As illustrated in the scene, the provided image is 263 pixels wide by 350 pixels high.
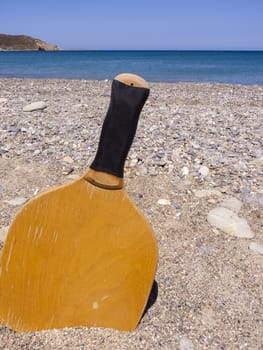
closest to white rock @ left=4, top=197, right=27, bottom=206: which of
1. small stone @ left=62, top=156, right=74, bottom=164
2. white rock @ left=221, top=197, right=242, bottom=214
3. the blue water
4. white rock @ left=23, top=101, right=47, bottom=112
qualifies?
small stone @ left=62, top=156, right=74, bottom=164

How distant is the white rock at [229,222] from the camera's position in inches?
123

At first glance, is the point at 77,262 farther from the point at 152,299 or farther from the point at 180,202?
the point at 180,202

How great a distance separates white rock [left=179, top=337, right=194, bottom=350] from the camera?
206cm

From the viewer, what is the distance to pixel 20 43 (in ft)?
316

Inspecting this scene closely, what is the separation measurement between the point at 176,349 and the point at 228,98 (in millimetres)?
8763

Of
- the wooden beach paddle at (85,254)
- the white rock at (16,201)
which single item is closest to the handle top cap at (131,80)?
the wooden beach paddle at (85,254)

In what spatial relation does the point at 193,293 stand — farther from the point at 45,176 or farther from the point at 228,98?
the point at 228,98

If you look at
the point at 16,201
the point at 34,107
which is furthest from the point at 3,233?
the point at 34,107

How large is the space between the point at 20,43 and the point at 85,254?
103 meters

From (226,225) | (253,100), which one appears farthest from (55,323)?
(253,100)

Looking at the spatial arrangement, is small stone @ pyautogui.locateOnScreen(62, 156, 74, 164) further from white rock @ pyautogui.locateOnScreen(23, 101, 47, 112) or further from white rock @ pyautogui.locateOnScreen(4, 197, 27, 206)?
white rock @ pyautogui.locateOnScreen(23, 101, 47, 112)

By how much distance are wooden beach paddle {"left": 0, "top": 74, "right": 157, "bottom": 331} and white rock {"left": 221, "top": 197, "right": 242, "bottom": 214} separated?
5.21ft

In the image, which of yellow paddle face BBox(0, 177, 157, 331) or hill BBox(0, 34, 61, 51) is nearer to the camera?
yellow paddle face BBox(0, 177, 157, 331)

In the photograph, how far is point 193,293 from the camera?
2461 mm
